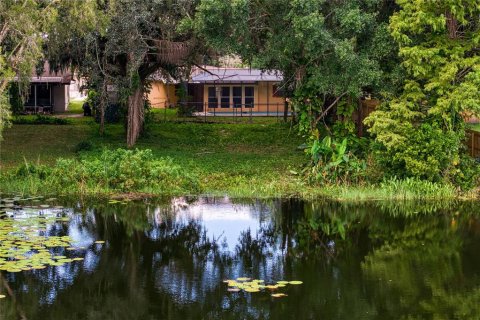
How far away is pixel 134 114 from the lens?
33750 mm

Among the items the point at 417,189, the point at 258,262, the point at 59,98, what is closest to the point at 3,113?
the point at 258,262

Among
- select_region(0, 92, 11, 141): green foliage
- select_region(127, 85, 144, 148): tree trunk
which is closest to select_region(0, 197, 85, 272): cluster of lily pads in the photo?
select_region(0, 92, 11, 141): green foliage

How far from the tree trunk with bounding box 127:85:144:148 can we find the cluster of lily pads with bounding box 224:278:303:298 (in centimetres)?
1940

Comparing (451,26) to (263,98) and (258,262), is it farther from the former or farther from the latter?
(263,98)

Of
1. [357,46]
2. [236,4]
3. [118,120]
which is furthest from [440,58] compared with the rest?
[118,120]

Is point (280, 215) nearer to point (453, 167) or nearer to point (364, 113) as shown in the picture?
point (453, 167)

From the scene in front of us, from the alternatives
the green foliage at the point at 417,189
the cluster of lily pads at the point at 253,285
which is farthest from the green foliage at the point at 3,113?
the green foliage at the point at 417,189

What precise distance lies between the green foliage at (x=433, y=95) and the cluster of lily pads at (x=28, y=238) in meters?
9.74

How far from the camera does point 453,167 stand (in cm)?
2416

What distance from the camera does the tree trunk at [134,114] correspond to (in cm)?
3344

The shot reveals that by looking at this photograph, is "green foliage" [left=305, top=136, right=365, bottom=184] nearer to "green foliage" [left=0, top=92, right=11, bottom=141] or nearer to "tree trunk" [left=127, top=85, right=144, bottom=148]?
"green foliage" [left=0, top=92, right=11, bottom=141]

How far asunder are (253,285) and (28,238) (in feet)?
18.7

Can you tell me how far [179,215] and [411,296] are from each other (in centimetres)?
819

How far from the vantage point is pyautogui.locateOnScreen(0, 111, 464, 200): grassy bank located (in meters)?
23.6
